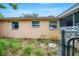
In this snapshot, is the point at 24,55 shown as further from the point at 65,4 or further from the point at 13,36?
the point at 65,4

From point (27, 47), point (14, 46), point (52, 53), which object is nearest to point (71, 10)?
point (52, 53)

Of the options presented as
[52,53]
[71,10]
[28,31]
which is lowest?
[52,53]

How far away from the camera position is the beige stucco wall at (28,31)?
825cm

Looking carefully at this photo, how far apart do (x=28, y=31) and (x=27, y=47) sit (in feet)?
0.71

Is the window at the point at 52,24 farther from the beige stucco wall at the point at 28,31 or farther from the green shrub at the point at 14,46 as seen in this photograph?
the green shrub at the point at 14,46

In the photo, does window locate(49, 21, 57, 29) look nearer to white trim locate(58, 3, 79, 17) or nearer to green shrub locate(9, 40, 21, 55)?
white trim locate(58, 3, 79, 17)

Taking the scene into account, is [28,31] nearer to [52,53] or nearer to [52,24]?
[52,24]

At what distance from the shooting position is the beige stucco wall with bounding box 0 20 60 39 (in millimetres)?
8250

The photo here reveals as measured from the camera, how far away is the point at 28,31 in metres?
8.28

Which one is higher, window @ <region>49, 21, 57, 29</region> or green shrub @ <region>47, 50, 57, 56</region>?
window @ <region>49, 21, 57, 29</region>

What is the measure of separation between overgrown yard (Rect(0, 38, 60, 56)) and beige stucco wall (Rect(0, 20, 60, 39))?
7 centimetres

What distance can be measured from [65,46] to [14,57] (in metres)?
0.70

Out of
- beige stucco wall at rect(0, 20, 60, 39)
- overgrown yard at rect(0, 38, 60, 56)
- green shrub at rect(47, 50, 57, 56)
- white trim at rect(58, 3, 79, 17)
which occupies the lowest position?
green shrub at rect(47, 50, 57, 56)

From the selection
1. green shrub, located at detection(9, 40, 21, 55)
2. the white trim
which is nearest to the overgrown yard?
green shrub, located at detection(9, 40, 21, 55)
